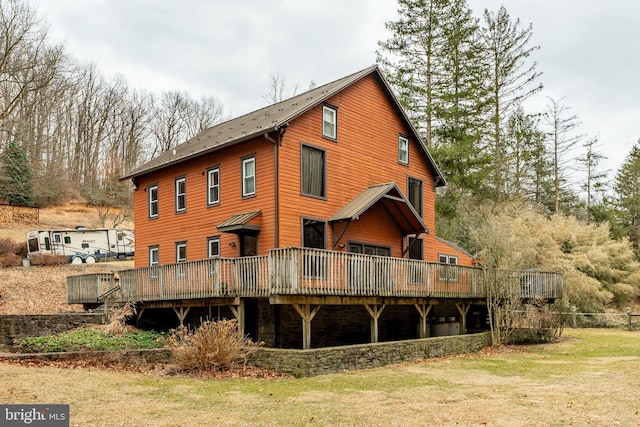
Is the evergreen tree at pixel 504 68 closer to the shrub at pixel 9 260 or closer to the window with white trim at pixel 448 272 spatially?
the window with white trim at pixel 448 272

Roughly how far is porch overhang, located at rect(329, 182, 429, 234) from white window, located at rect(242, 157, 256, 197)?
2955 mm

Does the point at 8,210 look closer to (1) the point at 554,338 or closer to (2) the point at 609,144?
(1) the point at 554,338

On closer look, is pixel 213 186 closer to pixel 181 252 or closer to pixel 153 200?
pixel 181 252

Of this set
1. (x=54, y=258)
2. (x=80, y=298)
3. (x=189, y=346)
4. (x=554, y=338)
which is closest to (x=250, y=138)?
(x=189, y=346)

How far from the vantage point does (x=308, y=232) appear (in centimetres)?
2028

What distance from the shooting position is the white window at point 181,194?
76.7 feet

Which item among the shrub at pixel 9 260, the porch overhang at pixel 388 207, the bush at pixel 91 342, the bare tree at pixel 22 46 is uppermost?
the bare tree at pixel 22 46

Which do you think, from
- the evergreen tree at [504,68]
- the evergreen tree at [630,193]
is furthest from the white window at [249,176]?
the evergreen tree at [630,193]

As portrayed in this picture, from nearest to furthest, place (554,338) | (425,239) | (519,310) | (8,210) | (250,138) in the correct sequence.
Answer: (250,138) < (519,310) < (554,338) < (425,239) < (8,210)

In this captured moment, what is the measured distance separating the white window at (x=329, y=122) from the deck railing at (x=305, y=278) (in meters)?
5.58

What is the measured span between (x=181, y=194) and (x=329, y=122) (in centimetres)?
673

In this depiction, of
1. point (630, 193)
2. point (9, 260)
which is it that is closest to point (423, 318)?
point (9, 260)

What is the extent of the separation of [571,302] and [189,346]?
24.3 meters

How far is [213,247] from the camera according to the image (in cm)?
2170
